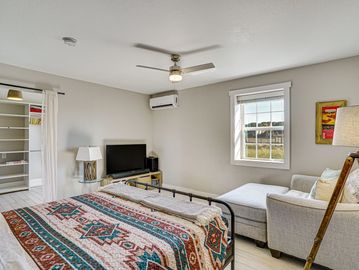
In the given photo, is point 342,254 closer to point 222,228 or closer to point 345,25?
point 222,228

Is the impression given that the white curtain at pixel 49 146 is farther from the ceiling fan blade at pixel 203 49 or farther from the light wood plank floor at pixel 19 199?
the ceiling fan blade at pixel 203 49

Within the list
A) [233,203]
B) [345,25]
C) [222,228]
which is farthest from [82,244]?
[345,25]

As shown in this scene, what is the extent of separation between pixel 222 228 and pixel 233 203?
1001 mm

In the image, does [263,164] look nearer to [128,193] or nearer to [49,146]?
[128,193]

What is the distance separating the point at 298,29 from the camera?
2.12m

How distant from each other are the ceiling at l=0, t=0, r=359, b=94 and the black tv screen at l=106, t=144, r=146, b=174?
174 cm

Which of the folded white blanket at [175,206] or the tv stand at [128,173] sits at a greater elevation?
the folded white blanket at [175,206]

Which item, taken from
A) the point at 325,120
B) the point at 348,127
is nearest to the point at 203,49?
the point at 348,127

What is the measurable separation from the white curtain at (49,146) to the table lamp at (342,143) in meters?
3.66

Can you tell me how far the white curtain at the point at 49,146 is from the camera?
3.38 meters

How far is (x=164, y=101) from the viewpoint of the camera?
481 centimetres

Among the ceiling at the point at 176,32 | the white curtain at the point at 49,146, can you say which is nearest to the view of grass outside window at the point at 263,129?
the ceiling at the point at 176,32

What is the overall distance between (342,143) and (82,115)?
13.2ft

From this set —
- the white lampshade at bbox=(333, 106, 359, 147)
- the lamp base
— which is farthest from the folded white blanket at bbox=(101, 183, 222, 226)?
the lamp base
